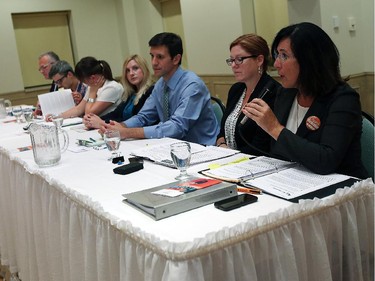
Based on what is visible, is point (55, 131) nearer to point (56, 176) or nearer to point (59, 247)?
point (56, 176)

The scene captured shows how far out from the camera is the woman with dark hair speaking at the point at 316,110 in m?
1.47

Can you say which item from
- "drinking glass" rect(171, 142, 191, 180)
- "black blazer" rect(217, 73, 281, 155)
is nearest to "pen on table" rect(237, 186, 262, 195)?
"drinking glass" rect(171, 142, 191, 180)

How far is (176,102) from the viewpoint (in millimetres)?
2611

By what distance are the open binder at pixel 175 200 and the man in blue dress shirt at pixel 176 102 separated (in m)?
1.10

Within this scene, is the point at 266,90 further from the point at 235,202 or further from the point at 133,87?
the point at 133,87

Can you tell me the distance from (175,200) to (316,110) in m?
0.67

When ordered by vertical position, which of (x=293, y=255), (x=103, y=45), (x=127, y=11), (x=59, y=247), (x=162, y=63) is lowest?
(x=59, y=247)

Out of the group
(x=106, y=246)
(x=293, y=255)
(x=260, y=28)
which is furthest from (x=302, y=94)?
(x=260, y=28)

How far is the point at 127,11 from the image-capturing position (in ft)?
21.3

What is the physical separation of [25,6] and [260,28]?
317 cm

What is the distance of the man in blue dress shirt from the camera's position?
2396mm

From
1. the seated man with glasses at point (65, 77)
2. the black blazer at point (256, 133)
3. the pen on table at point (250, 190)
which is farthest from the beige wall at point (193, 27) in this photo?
the pen on table at point (250, 190)

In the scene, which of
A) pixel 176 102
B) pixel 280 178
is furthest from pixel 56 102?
pixel 280 178

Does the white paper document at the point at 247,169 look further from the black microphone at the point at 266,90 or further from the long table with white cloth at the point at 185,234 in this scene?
the black microphone at the point at 266,90
